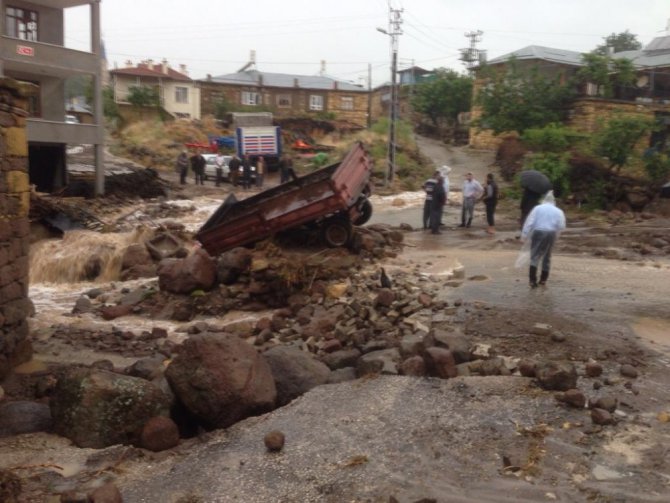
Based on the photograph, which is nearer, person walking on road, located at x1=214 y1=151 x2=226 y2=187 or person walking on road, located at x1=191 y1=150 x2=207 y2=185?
person walking on road, located at x1=191 y1=150 x2=207 y2=185

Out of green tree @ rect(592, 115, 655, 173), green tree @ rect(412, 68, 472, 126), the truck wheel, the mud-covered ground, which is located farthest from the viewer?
green tree @ rect(412, 68, 472, 126)

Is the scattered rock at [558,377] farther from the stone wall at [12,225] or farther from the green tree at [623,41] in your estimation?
the green tree at [623,41]

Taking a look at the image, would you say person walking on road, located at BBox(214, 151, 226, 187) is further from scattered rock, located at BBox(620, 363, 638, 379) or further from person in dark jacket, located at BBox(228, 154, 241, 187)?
scattered rock, located at BBox(620, 363, 638, 379)

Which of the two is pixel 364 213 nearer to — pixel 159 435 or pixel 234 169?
pixel 159 435

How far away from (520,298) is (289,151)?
31.7m

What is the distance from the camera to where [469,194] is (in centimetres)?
1742

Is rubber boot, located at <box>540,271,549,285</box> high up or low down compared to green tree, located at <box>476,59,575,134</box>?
down

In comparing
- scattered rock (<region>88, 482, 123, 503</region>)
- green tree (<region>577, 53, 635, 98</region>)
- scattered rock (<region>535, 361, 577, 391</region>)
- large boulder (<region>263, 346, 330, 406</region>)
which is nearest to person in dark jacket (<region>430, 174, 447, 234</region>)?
large boulder (<region>263, 346, 330, 406</region>)

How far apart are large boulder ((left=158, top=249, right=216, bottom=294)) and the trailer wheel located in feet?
7.25

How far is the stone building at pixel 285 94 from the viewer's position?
54.9m

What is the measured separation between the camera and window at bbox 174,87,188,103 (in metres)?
53.4

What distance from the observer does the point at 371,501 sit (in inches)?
178

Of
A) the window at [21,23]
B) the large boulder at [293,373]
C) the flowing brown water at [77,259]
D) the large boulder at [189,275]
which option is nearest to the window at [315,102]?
the window at [21,23]

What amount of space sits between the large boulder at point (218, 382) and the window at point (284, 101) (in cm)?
5205
